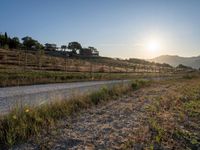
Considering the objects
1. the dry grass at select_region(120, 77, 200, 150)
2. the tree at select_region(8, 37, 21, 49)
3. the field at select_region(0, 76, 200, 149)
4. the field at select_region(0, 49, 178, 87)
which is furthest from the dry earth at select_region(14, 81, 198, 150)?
the tree at select_region(8, 37, 21, 49)

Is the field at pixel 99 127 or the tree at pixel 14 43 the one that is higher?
the tree at pixel 14 43

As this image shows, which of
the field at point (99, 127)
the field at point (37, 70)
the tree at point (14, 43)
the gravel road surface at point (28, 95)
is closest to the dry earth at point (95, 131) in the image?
the field at point (99, 127)

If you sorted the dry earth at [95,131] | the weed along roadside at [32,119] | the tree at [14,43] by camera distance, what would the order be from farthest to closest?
the tree at [14,43] < the weed along roadside at [32,119] < the dry earth at [95,131]

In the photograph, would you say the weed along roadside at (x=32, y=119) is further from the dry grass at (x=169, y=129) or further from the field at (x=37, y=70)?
the field at (x=37, y=70)

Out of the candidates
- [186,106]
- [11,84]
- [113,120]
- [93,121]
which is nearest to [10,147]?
[93,121]

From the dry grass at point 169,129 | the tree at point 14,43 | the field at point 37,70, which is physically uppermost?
the tree at point 14,43

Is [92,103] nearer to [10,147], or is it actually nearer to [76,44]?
[10,147]

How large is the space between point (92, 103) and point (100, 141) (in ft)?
12.6

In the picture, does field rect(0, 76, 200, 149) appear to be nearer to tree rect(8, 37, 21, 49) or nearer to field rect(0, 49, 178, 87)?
field rect(0, 49, 178, 87)

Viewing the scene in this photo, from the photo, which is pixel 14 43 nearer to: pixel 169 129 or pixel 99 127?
pixel 99 127

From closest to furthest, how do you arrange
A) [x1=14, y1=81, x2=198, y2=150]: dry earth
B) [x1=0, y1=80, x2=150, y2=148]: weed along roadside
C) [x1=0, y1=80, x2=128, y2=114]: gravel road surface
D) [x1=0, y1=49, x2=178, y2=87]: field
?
1. [x1=14, y1=81, x2=198, y2=150]: dry earth
2. [x1=0, y1=80, x2=150, y2=148]: weed along roadside
3. [x1=0, y1=80, x2=128, y2=114]: gravel road surface
4. [x1=0, y1=49, x2=178, y2=87]: field

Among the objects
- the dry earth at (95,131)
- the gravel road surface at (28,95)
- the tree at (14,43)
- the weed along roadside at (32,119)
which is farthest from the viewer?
the tree at (14,43)

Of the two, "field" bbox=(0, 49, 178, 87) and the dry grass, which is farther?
"field" bbox=(0, 49, 178, 87)

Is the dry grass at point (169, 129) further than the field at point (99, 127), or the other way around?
the dry grass at point (169, 129)
